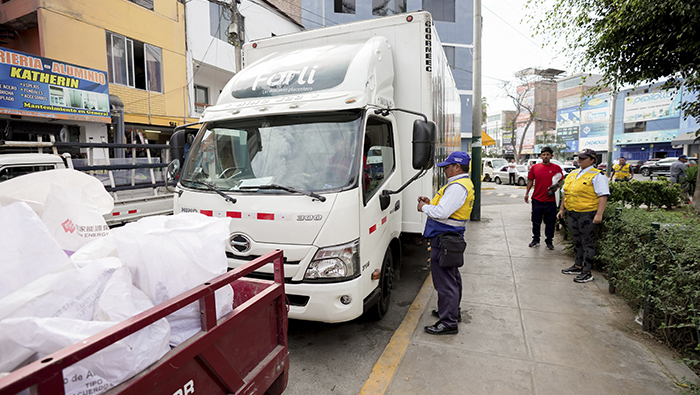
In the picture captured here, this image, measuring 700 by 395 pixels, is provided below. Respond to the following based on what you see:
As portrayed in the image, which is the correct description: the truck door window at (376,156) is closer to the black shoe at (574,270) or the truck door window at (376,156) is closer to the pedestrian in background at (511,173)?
the black shoe at (574,270)

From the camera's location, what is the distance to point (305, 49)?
4.45 metres

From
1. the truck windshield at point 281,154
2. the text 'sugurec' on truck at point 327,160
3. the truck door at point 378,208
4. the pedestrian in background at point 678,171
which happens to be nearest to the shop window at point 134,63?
the text 'sugurec' on truck at point 327,160

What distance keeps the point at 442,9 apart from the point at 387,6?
3.91 meters

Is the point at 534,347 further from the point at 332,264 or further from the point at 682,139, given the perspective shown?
the point at 682,139

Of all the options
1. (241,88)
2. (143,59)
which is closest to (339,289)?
(241,88)

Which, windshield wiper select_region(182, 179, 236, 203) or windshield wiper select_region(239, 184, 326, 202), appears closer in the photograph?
windshield wiper select_region(239, 184, 326, 202)

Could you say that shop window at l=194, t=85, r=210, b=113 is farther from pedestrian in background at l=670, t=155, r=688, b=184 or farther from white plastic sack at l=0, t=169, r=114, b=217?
pedestrian in background at l=670, t=155, r=688, b=184

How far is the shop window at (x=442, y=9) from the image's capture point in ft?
83.8

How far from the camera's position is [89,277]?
144 centimetres

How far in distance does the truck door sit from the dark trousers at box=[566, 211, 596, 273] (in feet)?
9.38

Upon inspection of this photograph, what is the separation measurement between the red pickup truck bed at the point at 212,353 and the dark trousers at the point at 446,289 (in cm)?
199

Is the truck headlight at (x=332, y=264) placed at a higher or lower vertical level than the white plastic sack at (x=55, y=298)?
lower

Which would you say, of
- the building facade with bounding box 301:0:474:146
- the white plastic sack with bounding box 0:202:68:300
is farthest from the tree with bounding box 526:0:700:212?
the building facade with bounding box 301:0:474:146

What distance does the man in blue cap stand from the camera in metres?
3.64
